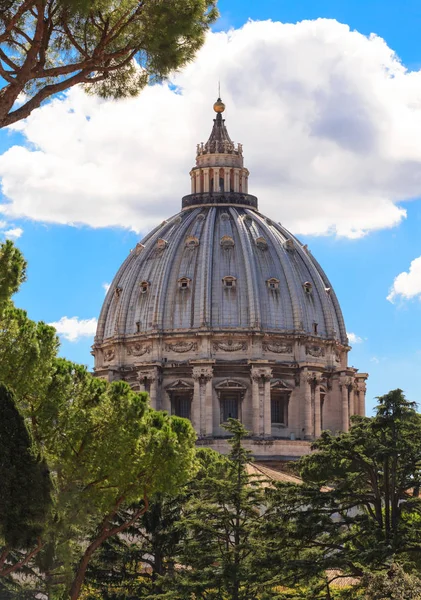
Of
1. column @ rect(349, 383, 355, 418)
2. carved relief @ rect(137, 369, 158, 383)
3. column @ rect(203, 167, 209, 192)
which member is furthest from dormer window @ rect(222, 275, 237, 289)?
column @ rect(349, 383, 355, 418)

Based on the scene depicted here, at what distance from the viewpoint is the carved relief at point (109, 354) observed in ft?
253

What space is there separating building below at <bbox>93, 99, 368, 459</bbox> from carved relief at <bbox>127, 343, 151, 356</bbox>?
83mm

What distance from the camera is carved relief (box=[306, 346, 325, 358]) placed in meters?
75.8

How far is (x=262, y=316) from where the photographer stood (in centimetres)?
7475

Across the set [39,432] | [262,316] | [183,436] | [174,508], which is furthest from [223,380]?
[39,432]

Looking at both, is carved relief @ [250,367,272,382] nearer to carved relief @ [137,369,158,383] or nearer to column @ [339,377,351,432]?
carved relief @ [137,369,158,383]

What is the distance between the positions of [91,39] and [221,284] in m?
54.3

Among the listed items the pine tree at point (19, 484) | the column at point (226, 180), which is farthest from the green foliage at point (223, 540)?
the column at point (226, 180)

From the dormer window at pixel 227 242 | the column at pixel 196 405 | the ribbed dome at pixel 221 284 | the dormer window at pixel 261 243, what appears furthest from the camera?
the dormer window at pixel 261 243

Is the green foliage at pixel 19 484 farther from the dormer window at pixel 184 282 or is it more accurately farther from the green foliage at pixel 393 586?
the dormer window at pixel 184 282

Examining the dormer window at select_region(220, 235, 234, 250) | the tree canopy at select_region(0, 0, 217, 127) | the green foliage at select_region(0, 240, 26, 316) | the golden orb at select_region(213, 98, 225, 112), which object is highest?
the golden orb at select_region(213, 98, 225, 112)

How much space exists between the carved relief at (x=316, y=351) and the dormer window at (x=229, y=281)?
5.69 m

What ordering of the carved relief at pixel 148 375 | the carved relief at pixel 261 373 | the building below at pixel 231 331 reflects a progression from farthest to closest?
the carved relief at pixel 148 375
the building below at pixel 231 331
the carved relief at pixel 261 373

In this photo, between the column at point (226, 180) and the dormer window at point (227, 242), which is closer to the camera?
the dormer window at point (227, 242)
